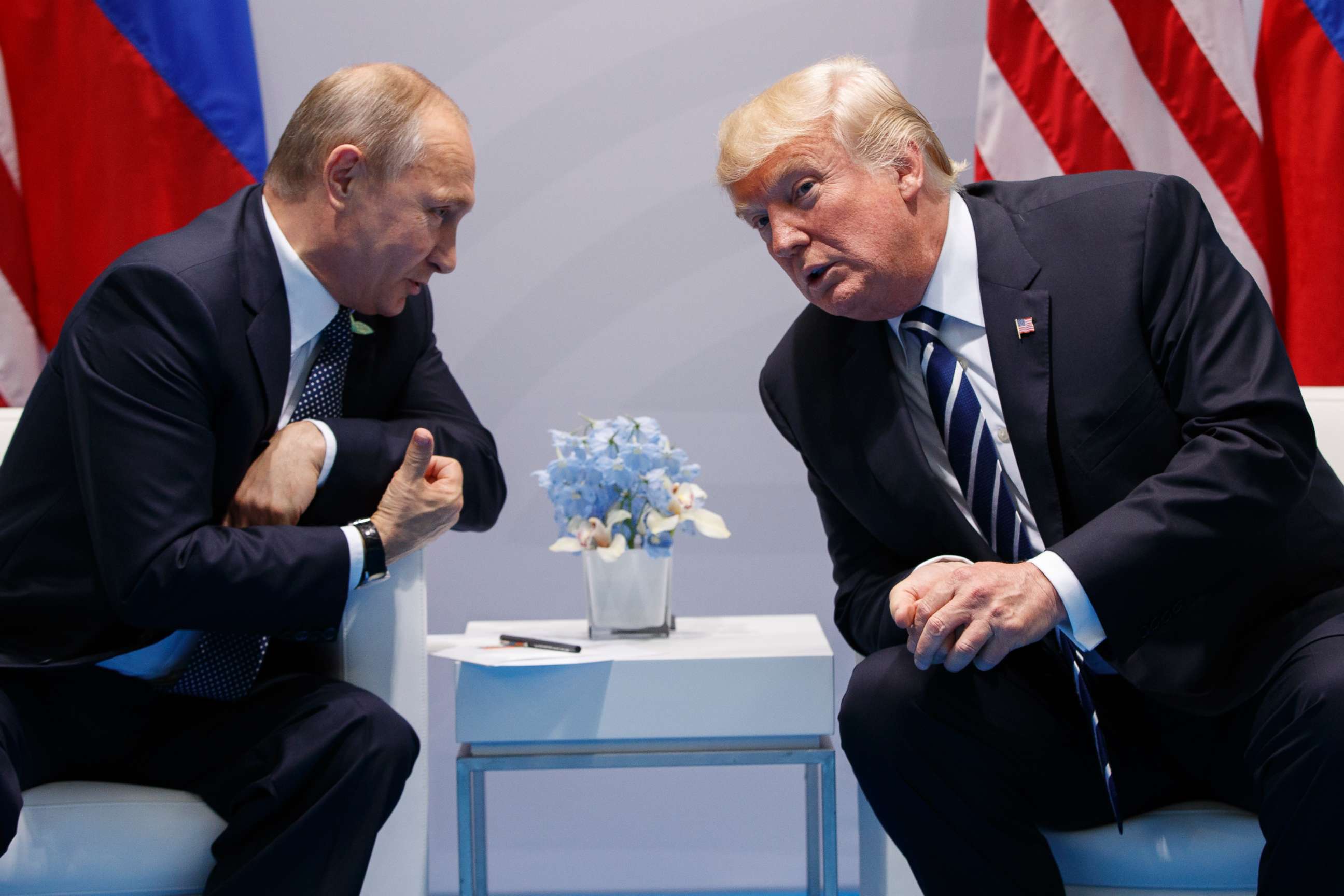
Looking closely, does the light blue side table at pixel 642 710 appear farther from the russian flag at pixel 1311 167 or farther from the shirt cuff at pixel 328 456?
the russian flag at pixel 1311 167

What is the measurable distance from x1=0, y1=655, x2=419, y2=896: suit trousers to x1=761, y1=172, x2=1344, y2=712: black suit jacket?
769 millimetres

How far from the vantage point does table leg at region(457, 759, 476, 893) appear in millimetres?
2078

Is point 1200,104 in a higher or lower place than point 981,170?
higher

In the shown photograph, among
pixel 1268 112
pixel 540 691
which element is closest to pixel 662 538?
pixel 540 691

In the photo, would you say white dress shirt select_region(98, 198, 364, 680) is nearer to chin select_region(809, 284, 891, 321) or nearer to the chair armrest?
the chair armrest

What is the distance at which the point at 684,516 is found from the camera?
7.74 feet

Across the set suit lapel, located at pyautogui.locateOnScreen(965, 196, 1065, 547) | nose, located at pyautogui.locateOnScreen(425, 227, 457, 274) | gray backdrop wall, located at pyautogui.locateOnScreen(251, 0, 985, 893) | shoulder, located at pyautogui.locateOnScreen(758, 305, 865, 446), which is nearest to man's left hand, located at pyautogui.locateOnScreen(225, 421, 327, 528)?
nose, located at pyautogui.locateOnScreen(425, 227, 457, 274)

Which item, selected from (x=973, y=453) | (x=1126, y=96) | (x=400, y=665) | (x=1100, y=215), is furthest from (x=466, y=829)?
(x=1126, y=96)

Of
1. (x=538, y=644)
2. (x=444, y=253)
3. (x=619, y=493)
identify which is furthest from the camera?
(x=619, y=493)

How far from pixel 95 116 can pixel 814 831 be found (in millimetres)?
2266

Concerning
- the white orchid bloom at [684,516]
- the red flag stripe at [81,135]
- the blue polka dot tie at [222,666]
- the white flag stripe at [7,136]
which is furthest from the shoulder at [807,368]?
the white flag stripe at [7,136]

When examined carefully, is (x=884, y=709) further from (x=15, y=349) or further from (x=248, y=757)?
(x=15, y=349)

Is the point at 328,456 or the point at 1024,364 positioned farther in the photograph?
the point at 328,456

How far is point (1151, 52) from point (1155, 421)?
4.64 feet
